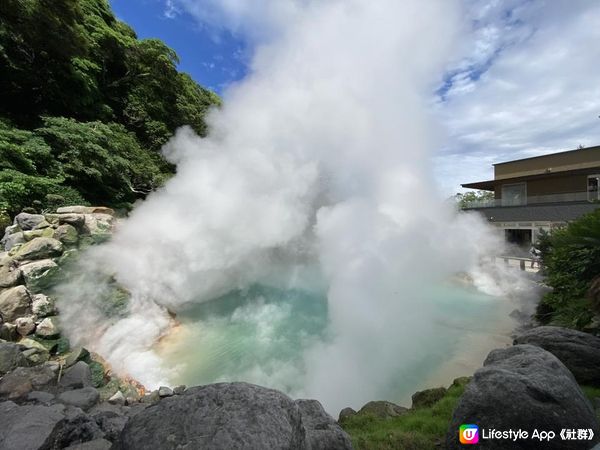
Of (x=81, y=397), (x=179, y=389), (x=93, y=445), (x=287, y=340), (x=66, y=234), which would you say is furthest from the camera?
(x=66, y=234)

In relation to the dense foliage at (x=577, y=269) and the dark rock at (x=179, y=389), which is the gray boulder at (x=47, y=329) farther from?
the dense foliage at (x=577, y=269)

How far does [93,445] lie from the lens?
10.2 feet

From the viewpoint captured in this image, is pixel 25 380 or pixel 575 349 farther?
pixel 25 380

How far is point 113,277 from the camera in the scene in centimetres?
834

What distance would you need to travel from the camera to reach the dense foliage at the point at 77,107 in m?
10.5

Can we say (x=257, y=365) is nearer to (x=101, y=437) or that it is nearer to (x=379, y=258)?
(x=101, y=437)

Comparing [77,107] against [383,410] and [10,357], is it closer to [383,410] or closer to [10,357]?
[10,357]

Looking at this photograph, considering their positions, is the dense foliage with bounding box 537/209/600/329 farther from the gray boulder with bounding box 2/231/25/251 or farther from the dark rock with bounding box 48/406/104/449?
the gray boulder with bounding box 2/231/25/251

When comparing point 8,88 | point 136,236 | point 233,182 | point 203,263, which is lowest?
point 203,263

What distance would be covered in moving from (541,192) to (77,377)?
24211 millimetres

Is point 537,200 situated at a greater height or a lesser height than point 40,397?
greater

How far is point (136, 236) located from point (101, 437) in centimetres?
661

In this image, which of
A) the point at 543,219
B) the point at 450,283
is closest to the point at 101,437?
the point at 450,283

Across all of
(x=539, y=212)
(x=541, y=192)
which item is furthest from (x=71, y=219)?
(x=541, y=192)
